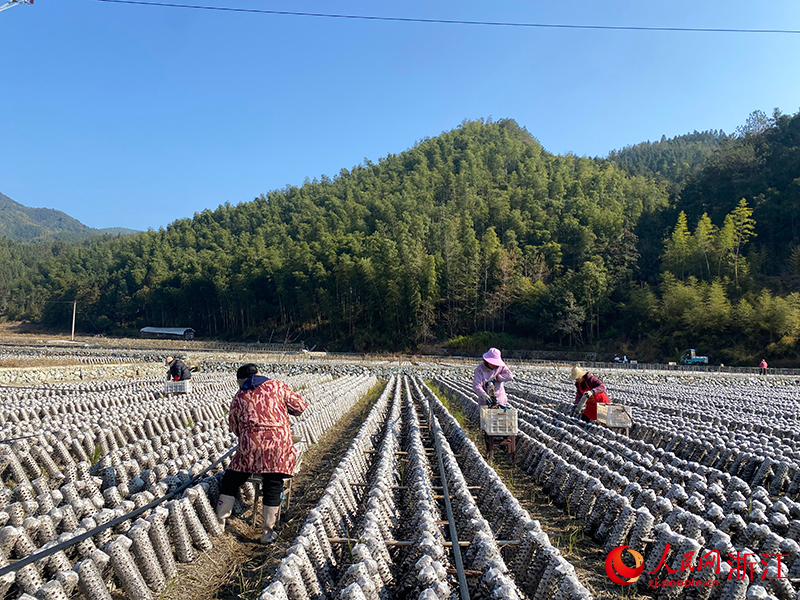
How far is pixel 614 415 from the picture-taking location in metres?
8.14

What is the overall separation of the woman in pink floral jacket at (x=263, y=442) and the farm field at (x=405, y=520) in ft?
0.83

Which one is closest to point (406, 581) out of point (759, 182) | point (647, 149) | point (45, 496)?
point (45, 496)

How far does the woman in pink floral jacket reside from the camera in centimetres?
400

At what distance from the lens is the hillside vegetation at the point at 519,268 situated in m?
41.8

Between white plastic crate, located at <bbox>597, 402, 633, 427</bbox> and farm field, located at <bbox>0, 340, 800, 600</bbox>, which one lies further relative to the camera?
white plastic crate, located at <bbox>597, 402, 633, 427</bbox>

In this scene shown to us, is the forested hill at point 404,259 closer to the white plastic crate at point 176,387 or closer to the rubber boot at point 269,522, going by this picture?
the white plastic crate at point 176,387

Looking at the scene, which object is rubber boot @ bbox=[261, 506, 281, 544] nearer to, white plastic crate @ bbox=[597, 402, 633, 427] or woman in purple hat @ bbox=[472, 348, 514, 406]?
woman in purple hat @ bbox=[472, 348, 514, 406]

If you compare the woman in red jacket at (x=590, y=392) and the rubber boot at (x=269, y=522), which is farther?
the woman in red jacket at (x=590, y=392)

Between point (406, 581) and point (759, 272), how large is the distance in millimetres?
50955

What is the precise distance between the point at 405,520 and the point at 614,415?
4.89 metres
